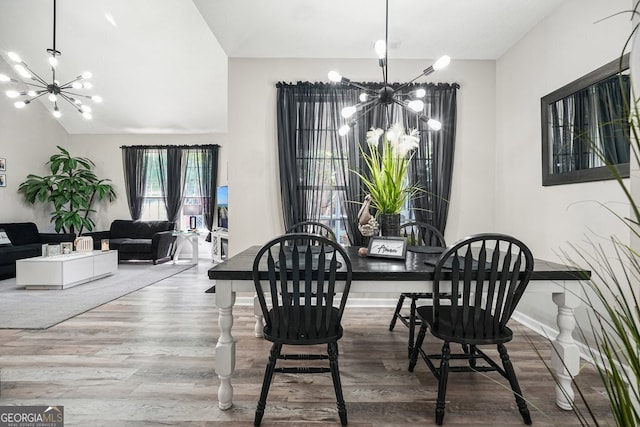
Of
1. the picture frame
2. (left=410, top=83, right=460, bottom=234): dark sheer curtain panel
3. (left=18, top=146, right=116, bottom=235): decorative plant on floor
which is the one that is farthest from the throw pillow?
(left=410, top=83, right=460, bottom=234): dark sheer curtain panel

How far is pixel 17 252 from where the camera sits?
16.9ft

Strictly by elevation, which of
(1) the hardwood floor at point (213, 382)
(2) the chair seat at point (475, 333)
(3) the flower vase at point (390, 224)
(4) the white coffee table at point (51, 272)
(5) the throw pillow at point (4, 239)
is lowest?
(1) the hardwood floor at point (213, 382)

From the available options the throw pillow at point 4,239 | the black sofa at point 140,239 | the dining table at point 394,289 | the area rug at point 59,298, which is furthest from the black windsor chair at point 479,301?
the throw pillow at point 4,239

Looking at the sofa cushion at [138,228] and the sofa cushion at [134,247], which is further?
the sofa cushion at [138,228]

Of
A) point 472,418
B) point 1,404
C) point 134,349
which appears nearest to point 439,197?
point 472,418

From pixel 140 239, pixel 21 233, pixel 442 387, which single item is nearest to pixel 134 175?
pixel 140 239

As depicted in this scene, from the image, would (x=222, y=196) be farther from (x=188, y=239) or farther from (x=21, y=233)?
(x=21, y=233)

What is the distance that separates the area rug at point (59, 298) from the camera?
10.7 ft

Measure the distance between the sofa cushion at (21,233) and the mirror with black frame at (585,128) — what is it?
760 centimetres

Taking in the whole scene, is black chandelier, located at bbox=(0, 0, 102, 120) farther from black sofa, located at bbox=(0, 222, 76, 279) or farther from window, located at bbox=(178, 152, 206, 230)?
window, located at bbox=(178, 152, 206, 230)

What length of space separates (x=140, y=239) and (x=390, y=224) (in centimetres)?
616

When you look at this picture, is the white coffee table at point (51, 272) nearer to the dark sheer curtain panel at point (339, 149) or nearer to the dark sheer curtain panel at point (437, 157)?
the dark sheer curtain panel at point (339, 149)

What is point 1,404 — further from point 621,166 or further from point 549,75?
point 549,75

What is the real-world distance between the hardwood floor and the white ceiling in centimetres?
280
